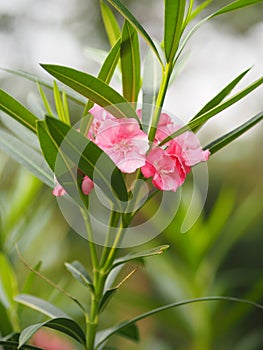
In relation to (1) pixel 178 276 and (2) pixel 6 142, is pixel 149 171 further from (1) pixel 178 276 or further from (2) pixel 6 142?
(1) pixel 178 276

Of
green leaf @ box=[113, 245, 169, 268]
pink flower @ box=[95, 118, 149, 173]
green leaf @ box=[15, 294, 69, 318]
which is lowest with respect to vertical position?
green leaf @ box=[15, 294, 69, 318]

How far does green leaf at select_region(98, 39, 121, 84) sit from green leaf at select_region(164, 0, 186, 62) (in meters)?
0.06

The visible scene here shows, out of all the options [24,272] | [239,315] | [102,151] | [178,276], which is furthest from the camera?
[24,272]

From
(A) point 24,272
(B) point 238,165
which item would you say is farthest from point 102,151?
(B) point 238,165

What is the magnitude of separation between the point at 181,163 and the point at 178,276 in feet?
3.41

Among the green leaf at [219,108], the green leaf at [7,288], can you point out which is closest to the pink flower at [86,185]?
the green leaf at [219,108]

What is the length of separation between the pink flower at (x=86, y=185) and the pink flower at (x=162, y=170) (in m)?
0.07

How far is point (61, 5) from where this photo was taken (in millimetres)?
6586

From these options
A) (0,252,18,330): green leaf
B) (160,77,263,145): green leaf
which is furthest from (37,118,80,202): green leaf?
(0,252,18,330): green leaf

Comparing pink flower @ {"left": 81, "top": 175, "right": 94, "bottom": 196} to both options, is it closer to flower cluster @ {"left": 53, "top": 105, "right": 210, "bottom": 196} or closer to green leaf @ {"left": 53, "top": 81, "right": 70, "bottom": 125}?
flower cluster @ {"left": 53, "top": 105, "right": 210, "bottom": 196}

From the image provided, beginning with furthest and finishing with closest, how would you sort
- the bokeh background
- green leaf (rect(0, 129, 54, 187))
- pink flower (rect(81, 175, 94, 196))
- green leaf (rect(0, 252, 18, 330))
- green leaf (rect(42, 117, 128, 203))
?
the bokeh background, green leaf (rect(0, 252, 18, 330)), green leaf (rect(0, 129, 54, 187)), pink flower (rect(81, 175, 94, 196)), green leaf (rect(42, 117, 128, 203))

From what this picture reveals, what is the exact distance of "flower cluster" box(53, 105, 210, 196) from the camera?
699 mm

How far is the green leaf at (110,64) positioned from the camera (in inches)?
29.7

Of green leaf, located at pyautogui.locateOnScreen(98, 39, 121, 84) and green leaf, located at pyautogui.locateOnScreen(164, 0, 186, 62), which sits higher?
green leaf, located at pyautogui.locateOnScreen(164, 0, 186, 62)
